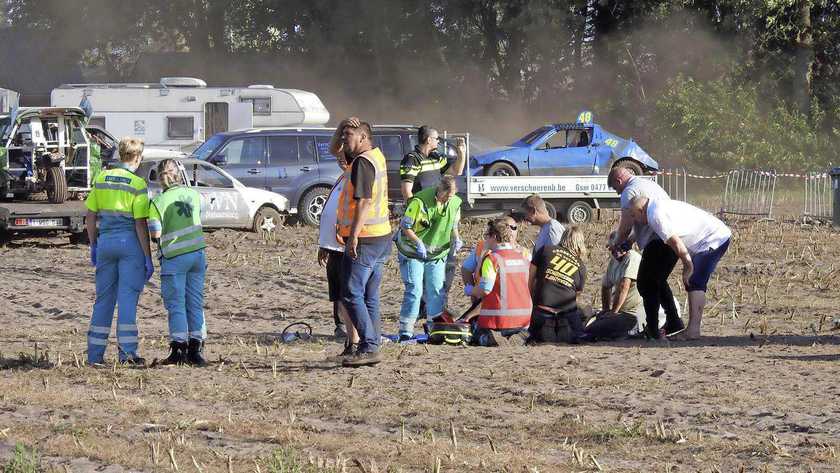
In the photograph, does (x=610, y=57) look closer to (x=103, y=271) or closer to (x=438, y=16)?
(x=438, y=16)

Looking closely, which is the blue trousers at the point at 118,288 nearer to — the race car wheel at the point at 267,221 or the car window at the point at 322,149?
the race car wheel at the point at 267,221

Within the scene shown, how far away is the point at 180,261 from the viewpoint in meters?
9.81

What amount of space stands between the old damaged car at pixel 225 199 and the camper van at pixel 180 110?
7.91 m

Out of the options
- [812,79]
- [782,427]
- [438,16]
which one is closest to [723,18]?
[812,79]

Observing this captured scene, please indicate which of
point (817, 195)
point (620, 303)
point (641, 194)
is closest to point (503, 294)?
point (620, 303)

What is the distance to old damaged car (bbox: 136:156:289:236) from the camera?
2084 centimetres

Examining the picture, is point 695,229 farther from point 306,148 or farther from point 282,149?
point 282,149

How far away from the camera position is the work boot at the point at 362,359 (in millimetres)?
9414

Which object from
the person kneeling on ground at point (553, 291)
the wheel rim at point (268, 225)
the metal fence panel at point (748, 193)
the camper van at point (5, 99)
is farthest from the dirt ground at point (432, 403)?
the camper van at point (5, 99)

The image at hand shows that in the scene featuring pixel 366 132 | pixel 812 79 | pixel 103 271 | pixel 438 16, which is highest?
pixel 438 16

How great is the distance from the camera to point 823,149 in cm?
3753

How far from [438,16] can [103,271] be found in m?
36.0

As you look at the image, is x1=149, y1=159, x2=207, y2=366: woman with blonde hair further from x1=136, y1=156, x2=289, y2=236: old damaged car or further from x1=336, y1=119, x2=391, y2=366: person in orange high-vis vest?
x1=136, y1=156, x2=289, y2=236: old damaged car

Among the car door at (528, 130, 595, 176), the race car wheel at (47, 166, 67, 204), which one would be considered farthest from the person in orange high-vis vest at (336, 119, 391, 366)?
the car door at (528, 130, 595, 176)
